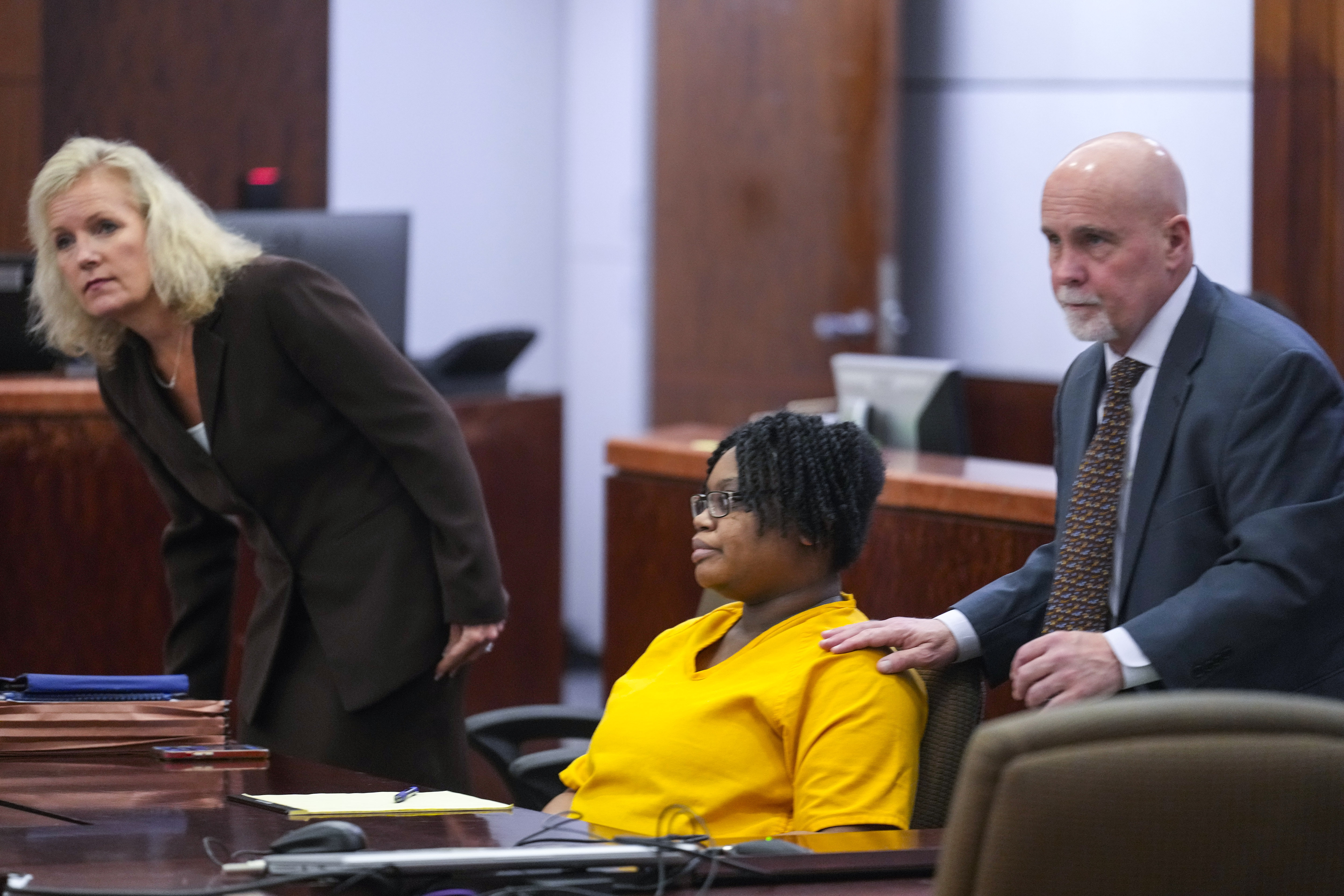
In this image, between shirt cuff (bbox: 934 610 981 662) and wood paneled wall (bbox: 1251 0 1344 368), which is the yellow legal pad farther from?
wood paneled wall (bbox: 1251 0 1344 368)

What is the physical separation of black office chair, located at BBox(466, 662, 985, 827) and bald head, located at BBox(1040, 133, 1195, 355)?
435 mm

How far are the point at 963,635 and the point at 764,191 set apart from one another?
353 centimetres

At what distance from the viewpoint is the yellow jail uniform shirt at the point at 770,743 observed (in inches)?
72.4

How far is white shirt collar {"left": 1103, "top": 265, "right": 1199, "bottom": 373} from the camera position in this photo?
74.3 inches

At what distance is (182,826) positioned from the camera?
1735mm

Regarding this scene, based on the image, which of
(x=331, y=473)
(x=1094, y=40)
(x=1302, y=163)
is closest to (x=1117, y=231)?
(x=331, y=473)

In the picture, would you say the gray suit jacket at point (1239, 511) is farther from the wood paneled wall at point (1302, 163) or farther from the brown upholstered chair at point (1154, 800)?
the wood paneled wall at point (1302, 163)

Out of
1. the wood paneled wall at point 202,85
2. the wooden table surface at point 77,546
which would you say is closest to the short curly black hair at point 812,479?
the wooden table surface at point 77,546

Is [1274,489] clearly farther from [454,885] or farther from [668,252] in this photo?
[668,252]

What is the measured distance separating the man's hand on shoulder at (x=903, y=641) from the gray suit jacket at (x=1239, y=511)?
0.20 metres

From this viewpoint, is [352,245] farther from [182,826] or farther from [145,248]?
[182,826]

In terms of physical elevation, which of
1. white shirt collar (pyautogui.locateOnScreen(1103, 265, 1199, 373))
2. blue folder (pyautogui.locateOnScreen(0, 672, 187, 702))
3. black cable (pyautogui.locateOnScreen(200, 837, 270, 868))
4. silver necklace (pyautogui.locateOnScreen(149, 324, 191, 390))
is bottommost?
black cable (pyautogui.locateOnScreen(200, 837, 270, 868))

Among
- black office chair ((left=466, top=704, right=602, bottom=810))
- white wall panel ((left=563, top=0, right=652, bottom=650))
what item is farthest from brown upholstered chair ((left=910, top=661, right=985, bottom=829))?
white wall panel ((left=563, top=0, right=652, bottom=650))

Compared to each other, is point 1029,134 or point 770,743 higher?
point 1029,134
